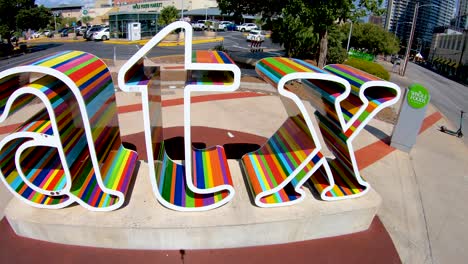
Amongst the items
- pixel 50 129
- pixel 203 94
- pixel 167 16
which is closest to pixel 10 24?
pixel 167 16

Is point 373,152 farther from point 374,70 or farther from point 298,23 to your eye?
point 374,70

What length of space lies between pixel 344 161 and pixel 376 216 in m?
1.19

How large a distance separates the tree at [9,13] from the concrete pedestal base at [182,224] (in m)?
28.9

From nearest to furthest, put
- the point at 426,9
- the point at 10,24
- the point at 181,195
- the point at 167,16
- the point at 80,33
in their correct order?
the point at 181,195 → the point at 10,24 → the point at 167,16 → the point at 80,33 → the point at 426,9

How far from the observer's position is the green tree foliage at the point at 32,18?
28300 millimetres

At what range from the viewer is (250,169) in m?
6.27

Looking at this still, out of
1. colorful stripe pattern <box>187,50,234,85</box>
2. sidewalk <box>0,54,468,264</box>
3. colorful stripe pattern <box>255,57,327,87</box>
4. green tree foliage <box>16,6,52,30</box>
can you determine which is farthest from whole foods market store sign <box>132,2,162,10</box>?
colorful stripe pattern <box>187,50,234,85</box>

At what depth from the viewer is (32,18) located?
95.1ft

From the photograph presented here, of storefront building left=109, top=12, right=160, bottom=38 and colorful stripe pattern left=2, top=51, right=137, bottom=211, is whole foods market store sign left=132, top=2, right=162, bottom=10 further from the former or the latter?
colorful stripe pattern left=2, top=51, right=137, bottom=211

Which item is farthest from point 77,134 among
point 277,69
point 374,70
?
point 374,70

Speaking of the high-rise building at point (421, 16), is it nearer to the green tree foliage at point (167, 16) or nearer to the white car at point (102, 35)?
the green tree foliage at point (167, 16)

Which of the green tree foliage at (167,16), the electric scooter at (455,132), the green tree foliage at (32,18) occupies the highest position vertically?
the green tree foliage at (167,16)

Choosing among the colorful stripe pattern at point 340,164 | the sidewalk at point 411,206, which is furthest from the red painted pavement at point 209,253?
the colorful stripe pattern at point 340,164

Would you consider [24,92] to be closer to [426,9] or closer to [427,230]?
[427,230]
